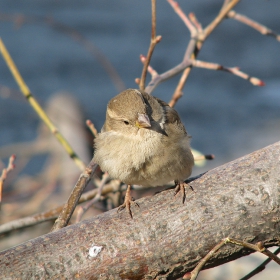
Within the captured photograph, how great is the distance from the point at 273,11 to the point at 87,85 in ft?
16.2

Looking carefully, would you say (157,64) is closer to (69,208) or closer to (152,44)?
(152,44)

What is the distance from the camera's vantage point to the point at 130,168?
127 inches

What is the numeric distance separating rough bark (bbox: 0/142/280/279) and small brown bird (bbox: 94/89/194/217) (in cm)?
29

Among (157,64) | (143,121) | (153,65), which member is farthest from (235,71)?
(157,64)

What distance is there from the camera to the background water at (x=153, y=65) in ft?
32.0

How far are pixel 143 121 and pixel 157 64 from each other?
786cm

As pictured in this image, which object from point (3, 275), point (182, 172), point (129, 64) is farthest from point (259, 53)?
point (3, 275)

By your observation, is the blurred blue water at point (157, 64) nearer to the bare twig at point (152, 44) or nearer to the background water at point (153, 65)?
the background water at point (153, 65)

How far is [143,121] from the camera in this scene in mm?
3143

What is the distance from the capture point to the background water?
9.74 meters

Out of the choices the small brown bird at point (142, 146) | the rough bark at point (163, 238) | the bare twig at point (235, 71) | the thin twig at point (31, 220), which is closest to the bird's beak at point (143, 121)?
the small brown bird at point (142, 146)

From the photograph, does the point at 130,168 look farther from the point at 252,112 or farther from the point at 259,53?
the point at 259,53

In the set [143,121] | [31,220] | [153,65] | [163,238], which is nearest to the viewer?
[163,238]

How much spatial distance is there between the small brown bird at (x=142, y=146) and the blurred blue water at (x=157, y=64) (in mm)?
5283
